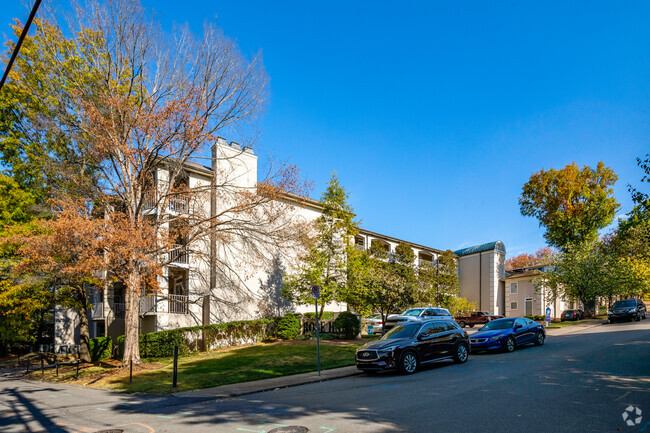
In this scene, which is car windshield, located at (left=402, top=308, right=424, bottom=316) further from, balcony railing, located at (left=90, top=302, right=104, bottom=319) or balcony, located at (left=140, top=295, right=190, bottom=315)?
balcony railing, located at (left=90, top=302, right=104, bottom=319)

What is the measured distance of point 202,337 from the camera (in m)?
24.8

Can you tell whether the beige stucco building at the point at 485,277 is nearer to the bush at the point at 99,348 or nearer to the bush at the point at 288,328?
the bush at the point at 288,328

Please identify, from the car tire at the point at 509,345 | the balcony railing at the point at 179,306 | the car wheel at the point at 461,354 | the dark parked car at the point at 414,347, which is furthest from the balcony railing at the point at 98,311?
the car tire at the point at 509,345

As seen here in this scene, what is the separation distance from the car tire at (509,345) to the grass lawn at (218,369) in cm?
606

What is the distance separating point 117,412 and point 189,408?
1711 millimetres

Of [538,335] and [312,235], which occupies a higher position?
[312,235]

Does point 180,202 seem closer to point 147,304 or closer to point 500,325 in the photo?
point 147,304

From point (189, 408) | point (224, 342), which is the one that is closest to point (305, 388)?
point (189, 408)

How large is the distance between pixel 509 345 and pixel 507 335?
1.33 ft

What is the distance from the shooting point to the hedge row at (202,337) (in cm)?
2336

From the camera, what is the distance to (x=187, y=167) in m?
26.9

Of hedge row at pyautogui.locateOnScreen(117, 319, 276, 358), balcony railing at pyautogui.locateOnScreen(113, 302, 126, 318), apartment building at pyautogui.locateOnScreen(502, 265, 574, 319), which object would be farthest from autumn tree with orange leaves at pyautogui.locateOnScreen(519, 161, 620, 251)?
balcony railing at pyautogui.locateOnScreen(113, 302, 126, 318)

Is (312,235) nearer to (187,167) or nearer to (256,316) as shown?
(256,316)

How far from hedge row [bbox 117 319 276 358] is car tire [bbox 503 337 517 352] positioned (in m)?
14.2
